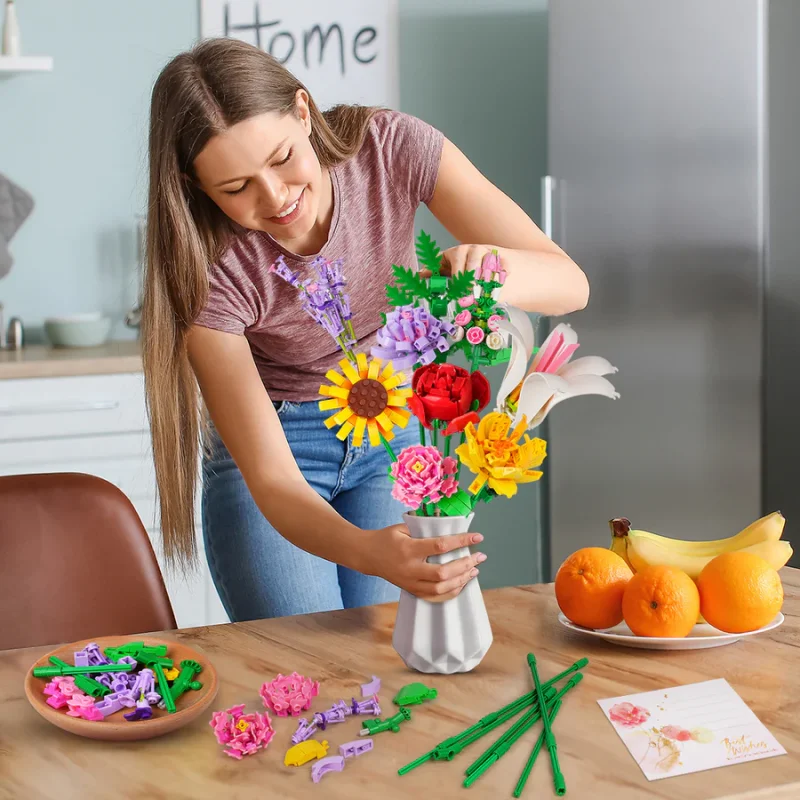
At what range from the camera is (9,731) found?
89 centimetres

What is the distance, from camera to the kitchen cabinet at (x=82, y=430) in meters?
2.57

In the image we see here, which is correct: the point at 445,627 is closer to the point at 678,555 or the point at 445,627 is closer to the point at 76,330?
the point at 678,555

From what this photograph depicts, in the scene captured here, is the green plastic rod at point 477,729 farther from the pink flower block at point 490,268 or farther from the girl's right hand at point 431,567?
the pink flower block at point 490,268

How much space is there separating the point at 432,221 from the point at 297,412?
1.84m

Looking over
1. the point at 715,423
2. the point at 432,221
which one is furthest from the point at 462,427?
the point at 432,221

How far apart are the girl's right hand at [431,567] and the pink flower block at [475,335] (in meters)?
0.18

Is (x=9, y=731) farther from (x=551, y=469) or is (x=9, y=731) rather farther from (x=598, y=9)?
(x=598, y=9)

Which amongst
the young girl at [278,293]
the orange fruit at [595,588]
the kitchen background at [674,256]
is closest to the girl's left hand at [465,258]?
the young girl at [278,293]

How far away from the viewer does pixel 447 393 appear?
917 mm

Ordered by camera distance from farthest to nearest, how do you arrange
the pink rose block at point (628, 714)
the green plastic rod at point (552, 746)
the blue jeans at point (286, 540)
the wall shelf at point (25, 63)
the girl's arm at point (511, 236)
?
the wall shelf at point (25, 63), the blue jeans at point (286, 540), the girl's arm at point (511, 236), the pink rose block at point (628, 714), the green plastic rod at point (552, 746)

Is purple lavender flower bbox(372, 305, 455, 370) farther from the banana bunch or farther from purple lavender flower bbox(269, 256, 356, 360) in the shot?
the banana bunch

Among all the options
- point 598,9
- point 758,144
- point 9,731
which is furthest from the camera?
point 598,9

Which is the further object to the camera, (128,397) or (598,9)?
(128,397)

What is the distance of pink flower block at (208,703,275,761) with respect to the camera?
838 mm
